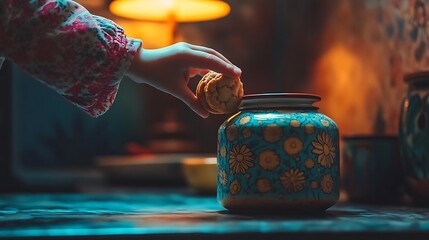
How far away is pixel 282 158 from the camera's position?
803 millimetres

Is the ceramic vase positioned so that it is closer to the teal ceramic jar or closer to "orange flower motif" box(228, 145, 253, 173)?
the teal ceramic jar

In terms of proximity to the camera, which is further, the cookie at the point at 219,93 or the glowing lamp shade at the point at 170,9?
the glowing lamp shade at the point at 170,9

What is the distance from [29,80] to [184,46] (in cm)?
147

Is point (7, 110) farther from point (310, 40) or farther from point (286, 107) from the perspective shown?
point (286, 107)

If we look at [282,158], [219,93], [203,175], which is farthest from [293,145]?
[203,175]

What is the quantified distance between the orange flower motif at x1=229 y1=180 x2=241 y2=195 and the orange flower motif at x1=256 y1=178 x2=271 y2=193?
0.10 ft

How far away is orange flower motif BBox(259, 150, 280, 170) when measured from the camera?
80 centimetres

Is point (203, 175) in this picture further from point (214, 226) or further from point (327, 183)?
point (214, 226)

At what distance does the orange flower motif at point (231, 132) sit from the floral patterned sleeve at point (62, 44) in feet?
0.52

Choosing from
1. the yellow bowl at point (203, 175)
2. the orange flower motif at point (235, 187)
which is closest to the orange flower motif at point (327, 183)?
the orange flower motif at point (235, 187)

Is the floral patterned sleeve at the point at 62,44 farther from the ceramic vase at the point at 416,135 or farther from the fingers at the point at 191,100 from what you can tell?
the ceramic vase at the point at 416,135

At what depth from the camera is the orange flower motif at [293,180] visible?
80 cm

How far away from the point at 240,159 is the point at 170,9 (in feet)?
3.57

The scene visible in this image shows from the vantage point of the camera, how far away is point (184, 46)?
0.84 meters
